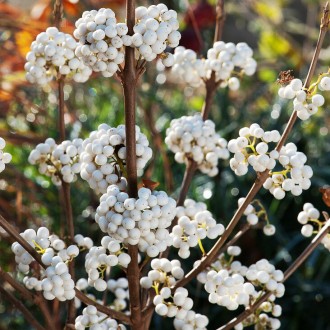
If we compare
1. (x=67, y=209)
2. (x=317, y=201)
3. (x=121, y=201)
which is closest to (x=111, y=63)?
(x=121, y=201)

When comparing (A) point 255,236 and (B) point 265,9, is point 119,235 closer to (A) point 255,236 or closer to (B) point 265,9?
(A) point 255,236

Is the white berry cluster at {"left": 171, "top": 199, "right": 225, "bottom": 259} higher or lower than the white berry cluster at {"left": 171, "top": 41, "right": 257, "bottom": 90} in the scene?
lower

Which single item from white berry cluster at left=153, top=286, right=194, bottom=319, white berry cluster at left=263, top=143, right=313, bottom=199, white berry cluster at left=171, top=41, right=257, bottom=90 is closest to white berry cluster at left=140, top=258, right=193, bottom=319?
white berry cluster at left=153, top=286, right=194, bottom=319

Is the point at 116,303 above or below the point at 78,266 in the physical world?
below

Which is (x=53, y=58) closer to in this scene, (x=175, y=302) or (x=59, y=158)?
(x=59, y=158)

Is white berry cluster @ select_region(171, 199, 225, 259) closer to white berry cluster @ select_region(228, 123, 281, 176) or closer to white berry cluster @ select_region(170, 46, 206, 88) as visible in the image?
white berry cluster @ select_region(228, 123, 281, 176)

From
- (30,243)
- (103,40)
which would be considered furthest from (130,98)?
(30,243)
